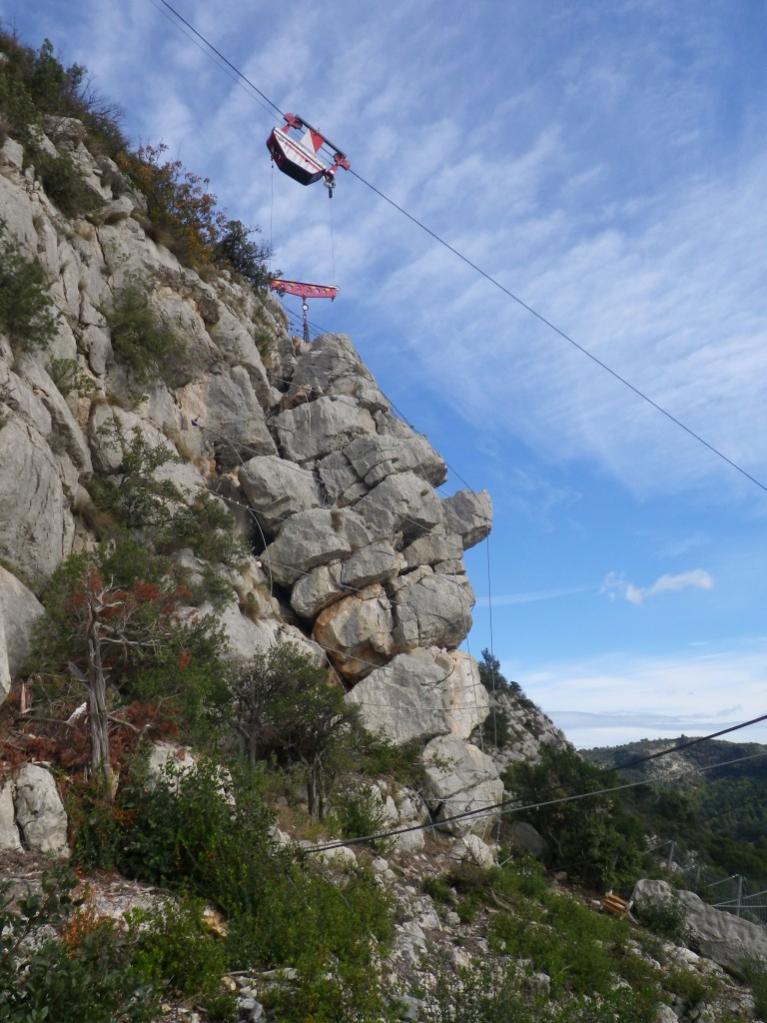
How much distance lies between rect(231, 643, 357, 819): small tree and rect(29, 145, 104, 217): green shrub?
1308 cm

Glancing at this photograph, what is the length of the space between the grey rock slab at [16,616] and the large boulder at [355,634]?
417 inches

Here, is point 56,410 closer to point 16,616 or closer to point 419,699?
point 16,616

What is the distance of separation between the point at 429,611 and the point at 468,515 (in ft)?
20.7

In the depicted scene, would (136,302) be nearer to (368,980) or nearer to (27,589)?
(27,589)

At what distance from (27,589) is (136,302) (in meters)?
11.1

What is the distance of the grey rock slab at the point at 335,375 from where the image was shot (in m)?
28.4

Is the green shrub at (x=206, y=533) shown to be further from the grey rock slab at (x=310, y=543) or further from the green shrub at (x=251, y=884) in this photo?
the green shrub at (x=251, y=884)

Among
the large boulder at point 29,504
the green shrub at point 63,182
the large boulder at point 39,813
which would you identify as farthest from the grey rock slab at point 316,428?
the large boulder at point 39,813

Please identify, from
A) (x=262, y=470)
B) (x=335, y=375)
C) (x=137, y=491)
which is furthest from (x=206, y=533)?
(x=335, y=375)

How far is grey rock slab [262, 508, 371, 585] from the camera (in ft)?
72.0

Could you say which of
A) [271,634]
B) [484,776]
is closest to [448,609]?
[484,776]

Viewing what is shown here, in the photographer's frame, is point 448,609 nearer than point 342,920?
No

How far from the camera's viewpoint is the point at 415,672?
845 inches

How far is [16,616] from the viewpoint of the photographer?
441 inches
